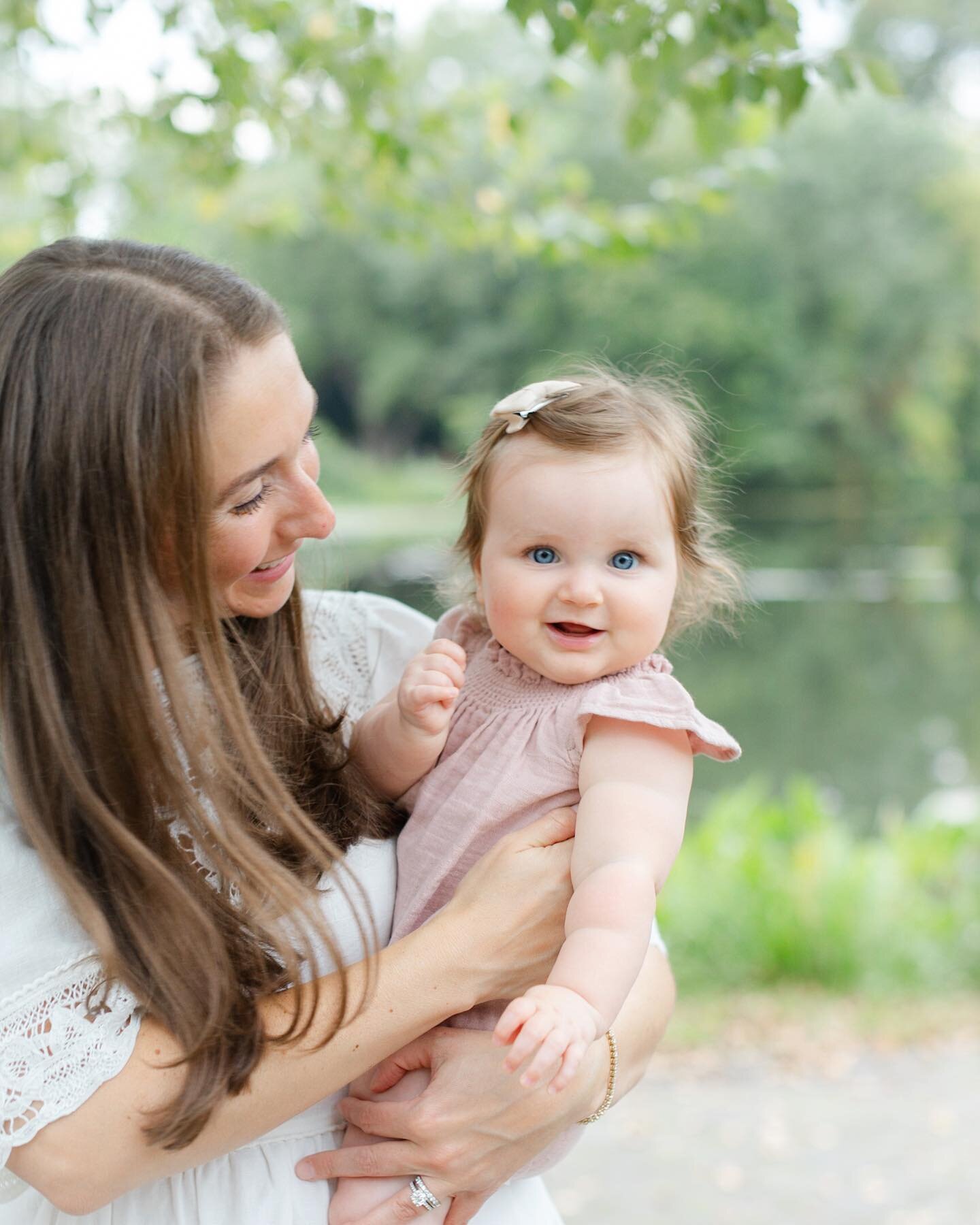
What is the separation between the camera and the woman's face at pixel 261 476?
138 cm

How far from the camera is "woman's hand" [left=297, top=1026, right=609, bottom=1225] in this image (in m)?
1.38

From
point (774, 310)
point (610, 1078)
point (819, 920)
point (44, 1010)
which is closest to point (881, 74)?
point (610, 1078)

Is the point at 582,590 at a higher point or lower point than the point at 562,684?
higher

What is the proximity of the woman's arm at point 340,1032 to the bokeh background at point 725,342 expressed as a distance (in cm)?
58

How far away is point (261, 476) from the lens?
1.43 m

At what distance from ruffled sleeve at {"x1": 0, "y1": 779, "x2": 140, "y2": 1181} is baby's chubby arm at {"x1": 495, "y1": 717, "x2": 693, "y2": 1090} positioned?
0.44m

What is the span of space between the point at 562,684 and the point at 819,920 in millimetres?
3665

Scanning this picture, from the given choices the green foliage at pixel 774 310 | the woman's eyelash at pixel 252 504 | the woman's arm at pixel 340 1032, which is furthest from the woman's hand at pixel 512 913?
the green foliage at pixel 774 310

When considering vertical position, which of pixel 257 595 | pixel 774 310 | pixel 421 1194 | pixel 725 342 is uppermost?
pixel 257 595

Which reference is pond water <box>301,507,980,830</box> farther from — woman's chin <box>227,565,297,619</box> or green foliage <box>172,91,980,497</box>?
green foliage <box>172,91,980,497</box>

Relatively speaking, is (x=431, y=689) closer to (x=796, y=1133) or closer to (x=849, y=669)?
(x=796, y=1133)

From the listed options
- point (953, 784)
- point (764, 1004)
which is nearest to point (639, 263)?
point (764, 1004)

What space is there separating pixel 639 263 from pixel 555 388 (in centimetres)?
313

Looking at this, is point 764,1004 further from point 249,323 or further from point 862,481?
point 862,481
